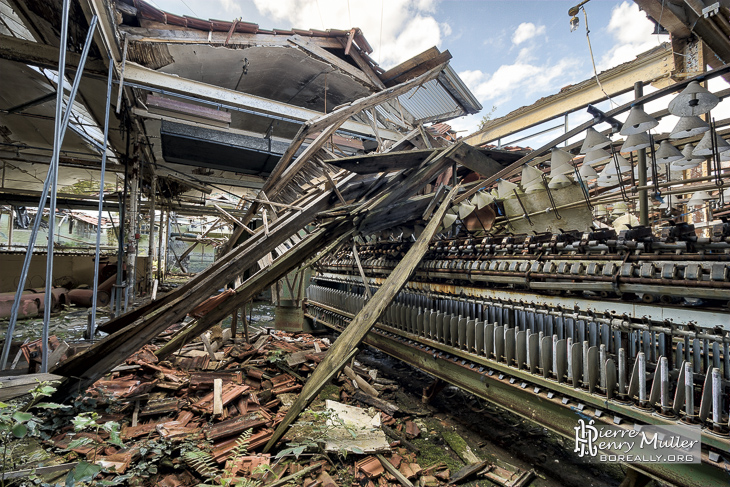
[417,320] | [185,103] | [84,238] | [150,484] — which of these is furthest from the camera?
[84,238]

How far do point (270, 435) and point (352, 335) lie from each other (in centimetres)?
121

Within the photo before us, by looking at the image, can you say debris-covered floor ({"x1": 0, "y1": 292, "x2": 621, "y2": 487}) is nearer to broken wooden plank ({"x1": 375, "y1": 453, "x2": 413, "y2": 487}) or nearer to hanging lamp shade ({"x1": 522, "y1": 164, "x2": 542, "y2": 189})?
broken wooden plank ({"x1": 375, "y1": 453, "x2": 413, "y2": 487})

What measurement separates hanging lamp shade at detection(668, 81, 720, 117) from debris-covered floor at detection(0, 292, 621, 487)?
3.47 metres

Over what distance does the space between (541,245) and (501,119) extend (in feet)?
22.9

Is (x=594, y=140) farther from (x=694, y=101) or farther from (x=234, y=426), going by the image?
(x=234, y=426)

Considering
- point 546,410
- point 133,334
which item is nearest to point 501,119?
point 546,410

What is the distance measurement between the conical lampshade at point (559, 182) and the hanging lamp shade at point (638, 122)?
1.41 meters

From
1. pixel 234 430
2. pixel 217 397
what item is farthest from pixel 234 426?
pixel 217 397

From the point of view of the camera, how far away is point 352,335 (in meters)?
3.21

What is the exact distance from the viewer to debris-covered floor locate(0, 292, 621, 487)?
8.49 feet

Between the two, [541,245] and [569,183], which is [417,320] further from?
[569,183]

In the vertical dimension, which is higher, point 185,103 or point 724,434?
point 185,103

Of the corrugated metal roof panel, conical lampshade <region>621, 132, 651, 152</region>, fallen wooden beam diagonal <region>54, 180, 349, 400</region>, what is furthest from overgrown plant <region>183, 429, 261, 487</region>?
the corrugated metal roof panel

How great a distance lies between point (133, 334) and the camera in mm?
3238
